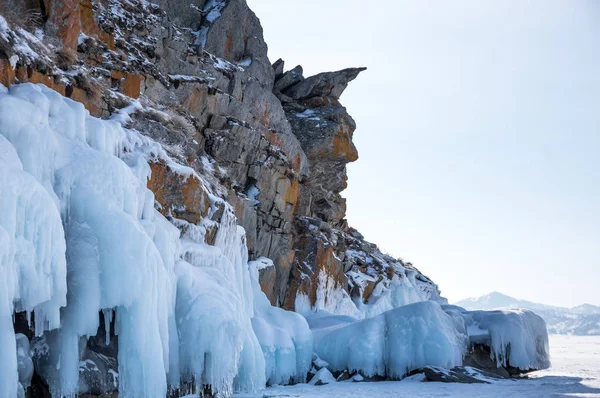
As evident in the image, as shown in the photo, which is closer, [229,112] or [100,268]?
[100,268]

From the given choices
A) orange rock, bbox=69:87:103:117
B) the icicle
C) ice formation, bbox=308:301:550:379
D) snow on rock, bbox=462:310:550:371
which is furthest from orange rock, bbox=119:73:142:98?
snow on rock, bbox=462:310:550:371

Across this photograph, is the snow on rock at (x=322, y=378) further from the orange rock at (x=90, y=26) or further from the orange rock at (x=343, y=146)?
the orange rock at (x=343, y=146)

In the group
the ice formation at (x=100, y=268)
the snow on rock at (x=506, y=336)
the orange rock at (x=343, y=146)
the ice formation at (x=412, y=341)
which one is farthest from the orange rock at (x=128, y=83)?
the orange rock at (x=343, y=146)

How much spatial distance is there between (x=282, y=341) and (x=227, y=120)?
9218 mm

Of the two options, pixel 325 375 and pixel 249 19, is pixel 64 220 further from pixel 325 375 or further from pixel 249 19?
pixel 249 19

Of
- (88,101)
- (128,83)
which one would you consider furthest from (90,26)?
(88,101)

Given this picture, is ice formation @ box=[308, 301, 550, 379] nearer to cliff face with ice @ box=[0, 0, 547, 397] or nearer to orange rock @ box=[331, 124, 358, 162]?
cliff face with ice @ box=[0, 0, 547, 397]

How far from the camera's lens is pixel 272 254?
78.2 ft

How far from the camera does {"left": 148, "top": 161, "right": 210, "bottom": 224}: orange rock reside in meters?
14.1

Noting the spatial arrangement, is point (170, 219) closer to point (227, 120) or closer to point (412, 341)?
point (412, 341)

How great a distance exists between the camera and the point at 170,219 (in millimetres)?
14320

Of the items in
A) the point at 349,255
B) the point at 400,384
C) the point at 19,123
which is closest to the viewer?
the point at 19,123

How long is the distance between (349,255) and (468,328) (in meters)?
10.0

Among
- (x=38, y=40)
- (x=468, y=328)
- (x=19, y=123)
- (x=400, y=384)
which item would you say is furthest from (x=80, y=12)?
(x=468, y=328)
